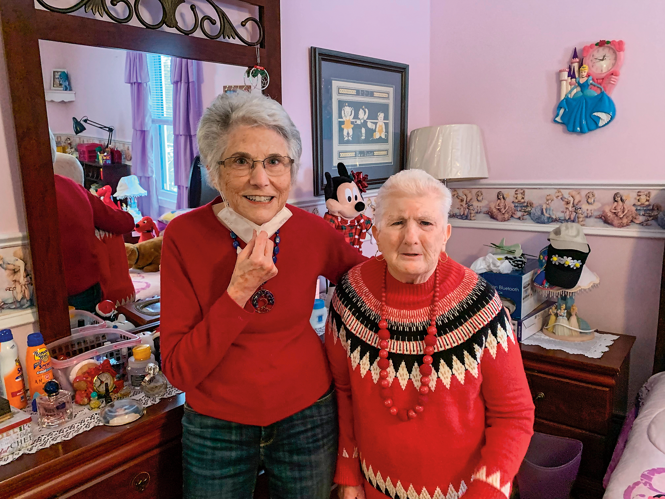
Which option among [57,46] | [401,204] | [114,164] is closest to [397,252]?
[401,204]

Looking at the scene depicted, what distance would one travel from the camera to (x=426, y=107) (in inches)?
98.3

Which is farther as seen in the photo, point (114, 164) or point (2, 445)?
point (114, 164)

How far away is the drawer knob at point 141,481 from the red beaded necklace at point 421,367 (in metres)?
0.60

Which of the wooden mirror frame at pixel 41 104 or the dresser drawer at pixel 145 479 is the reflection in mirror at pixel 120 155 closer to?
the wooden mirror frame at pixel 41 104

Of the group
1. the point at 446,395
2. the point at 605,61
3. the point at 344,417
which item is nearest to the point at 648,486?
the point at 446,395

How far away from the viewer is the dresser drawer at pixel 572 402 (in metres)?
1.76

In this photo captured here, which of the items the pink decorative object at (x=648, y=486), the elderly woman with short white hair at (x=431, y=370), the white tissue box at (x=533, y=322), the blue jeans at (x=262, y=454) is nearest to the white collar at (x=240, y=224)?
the elderly woman with short white hair at (x=431, y=370)

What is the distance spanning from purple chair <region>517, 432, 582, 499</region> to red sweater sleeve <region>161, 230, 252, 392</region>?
1.23m

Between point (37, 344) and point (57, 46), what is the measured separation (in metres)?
0.70

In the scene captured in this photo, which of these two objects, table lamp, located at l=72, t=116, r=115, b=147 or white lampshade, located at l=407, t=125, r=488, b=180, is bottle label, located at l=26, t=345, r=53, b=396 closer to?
table lamp, located at l=72, t=116, r=115, b=147

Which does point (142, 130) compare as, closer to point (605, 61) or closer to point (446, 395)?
point (446, 395)

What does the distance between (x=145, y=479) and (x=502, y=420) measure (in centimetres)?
82

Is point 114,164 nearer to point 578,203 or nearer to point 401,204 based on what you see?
point 401,204

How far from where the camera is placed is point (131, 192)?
1377mm
